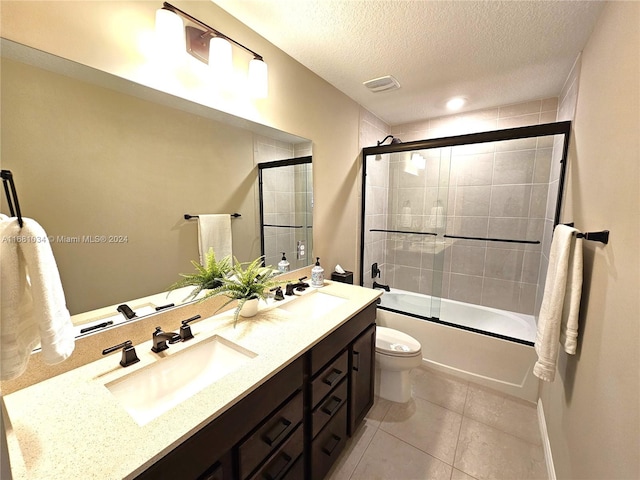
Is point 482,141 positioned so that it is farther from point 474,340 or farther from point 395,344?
point 395,344

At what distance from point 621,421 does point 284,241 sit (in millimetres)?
1693

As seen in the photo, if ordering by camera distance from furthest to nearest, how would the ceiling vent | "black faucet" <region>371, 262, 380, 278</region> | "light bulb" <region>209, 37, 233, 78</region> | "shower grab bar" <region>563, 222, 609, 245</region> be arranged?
"black faucet" <region>371, 262, 380, 278</region> → the ceiling vent → "light bulb" <region>209, 37, 233, 78</region> → "shower grab bar" <region>563, 222, 609, 245</region>

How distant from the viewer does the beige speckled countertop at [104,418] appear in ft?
1.97

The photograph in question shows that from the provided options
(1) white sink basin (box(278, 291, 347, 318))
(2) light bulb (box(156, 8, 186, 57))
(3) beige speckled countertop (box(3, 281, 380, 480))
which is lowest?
(1) white sink basin (box(278, 291, 347, 318))

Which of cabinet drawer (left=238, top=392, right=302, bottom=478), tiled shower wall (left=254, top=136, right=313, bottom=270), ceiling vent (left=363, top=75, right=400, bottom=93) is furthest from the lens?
ceiling vent (left=363, top=75, right=400, bottom=93)

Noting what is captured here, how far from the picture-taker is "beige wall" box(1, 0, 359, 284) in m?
0.88

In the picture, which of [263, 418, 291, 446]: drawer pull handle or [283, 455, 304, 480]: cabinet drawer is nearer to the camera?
[263, 418, 291, 446]: drawer pull handle

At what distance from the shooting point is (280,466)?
1.02 metres

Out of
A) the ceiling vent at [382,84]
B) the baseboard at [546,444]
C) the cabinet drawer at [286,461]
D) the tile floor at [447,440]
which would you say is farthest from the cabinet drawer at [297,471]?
the ceiling vent at [382,84]

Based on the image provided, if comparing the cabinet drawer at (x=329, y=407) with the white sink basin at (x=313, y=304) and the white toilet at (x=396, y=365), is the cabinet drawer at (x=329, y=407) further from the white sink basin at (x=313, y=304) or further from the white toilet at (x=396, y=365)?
the white toilet at (x=396, y=365)

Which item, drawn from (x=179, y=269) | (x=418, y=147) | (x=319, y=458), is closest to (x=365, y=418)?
(x=319, y=458)

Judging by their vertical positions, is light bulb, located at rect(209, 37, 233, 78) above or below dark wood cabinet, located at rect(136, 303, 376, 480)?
above

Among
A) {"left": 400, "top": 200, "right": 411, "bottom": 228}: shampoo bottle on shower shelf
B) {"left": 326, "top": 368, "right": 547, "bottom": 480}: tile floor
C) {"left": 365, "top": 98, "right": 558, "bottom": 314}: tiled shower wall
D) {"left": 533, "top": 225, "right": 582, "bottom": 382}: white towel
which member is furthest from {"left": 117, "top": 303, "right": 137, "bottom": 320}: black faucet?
{"left": 400, "top": 200, "right": 411, "bottom": 228}: shampoo bottle on shower shelf

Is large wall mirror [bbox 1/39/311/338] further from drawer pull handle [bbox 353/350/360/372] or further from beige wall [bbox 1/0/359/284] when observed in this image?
drawer pull handle [bbox 353/350/360/372]
